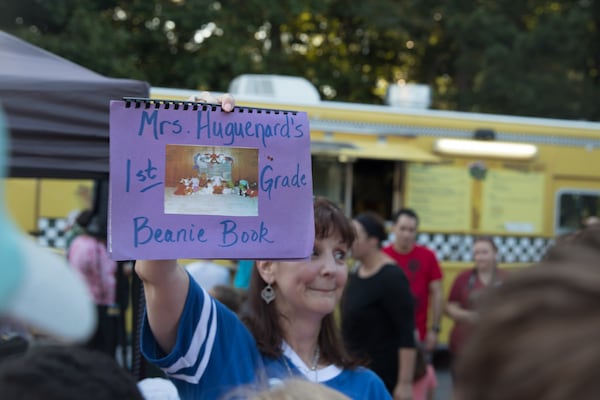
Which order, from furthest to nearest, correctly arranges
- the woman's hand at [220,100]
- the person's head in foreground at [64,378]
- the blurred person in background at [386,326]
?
the blurred person in background at [386,326] < the woman's hand at [220,100] < the person's head in foreground at [64,378]

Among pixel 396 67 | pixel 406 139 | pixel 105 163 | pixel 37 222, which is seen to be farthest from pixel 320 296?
pixel 396 67

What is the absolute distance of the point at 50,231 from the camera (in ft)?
28.6

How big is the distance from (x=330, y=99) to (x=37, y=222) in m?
11.5

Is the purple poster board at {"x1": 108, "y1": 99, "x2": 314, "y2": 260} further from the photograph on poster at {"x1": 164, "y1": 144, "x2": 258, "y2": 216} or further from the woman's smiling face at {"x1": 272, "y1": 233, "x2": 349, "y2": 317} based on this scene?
the woman's smiling face at {"x1": 272, "y1": 233, "x2": 349, "y2": 317}

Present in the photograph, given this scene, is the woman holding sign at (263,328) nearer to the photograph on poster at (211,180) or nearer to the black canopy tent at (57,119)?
the photograph on poster at (211,180)

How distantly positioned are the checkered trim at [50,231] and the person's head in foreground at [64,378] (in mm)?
7723

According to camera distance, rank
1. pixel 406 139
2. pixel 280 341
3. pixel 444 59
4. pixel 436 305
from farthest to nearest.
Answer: pixel 444 59, pixel 406 139, pixel 436 305, pixel 280 341

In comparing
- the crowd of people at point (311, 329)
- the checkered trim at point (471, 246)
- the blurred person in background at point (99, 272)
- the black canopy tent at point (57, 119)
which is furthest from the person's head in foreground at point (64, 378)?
the checkered trim at point (471, 246)

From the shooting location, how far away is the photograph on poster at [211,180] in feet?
7.27

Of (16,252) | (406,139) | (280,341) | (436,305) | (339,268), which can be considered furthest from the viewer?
(406,139)

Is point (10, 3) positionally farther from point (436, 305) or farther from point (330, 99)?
point (436, 305)

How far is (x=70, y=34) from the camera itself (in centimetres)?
1622

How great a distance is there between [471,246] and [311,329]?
7497 mm

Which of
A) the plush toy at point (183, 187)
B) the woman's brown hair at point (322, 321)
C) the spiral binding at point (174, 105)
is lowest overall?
the woman's brown hair at point (322, 321)
